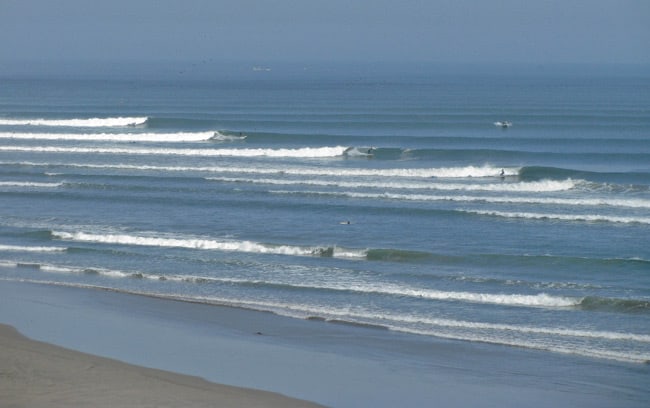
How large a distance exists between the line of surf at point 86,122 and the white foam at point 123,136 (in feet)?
13.1

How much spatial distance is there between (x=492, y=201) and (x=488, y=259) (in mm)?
6813

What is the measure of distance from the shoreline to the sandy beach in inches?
11.4

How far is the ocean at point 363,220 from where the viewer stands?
15992mm

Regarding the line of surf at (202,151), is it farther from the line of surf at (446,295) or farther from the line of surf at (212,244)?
the line of surf at (446,295)

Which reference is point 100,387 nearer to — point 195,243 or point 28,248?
point 195,243

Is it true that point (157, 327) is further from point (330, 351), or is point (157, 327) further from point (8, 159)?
point (8, 159)

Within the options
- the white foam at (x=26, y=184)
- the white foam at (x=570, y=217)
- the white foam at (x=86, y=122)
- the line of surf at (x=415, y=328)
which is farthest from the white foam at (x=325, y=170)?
the white foam at (x=86, y=122)

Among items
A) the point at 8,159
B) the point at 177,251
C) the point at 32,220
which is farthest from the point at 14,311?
the point at 8,159

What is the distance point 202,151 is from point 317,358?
25136mm

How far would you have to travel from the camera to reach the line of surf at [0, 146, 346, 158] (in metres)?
36.2

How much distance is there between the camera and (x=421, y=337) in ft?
46.9

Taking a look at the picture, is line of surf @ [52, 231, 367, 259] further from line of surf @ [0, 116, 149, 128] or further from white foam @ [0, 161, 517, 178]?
line of surf @ [0, 116, 149, 128]

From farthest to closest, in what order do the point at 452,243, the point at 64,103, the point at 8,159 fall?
the point at 64,103 < the point at 8,159 < the point at 452,243

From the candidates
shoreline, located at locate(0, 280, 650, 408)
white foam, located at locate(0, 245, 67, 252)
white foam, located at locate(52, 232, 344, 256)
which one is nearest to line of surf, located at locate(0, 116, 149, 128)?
white foam, located at locate(52, 232, 344, 256)
